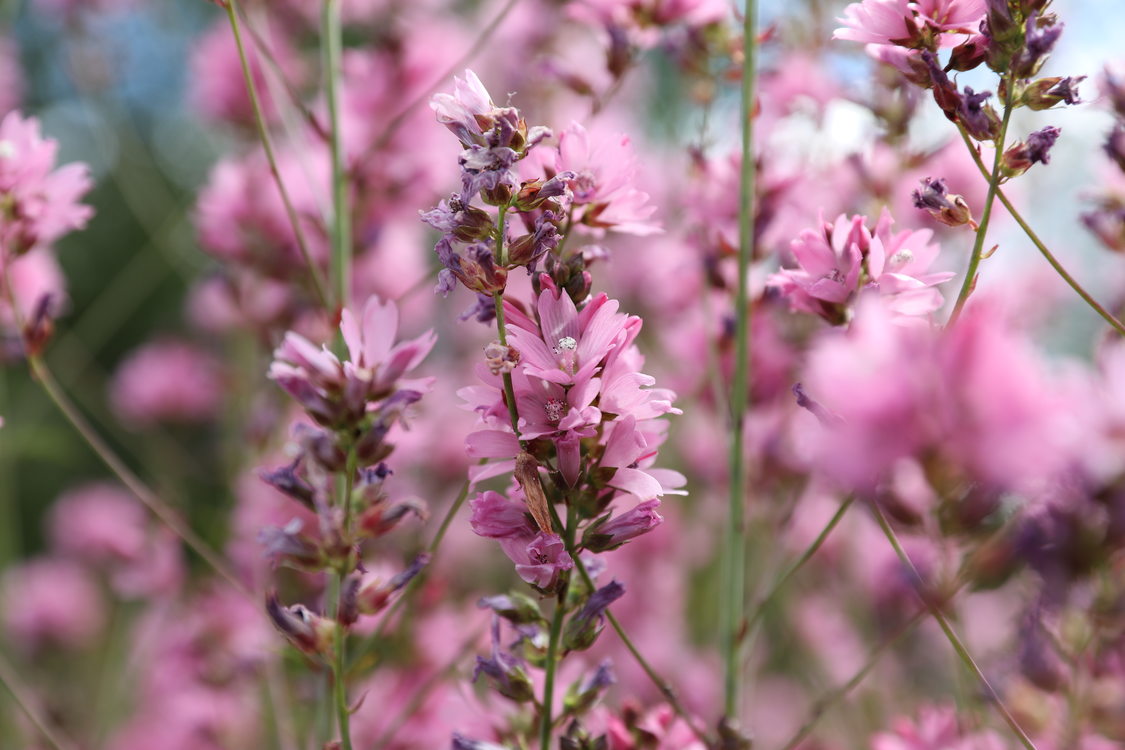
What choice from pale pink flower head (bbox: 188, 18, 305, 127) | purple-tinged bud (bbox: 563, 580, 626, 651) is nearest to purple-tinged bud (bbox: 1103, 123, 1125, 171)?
purple-tinged bud (bbox: 563, 580, 626, 651)

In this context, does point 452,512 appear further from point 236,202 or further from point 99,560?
point 99,560

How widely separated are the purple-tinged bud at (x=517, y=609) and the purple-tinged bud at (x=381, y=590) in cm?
9

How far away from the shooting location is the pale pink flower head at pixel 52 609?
3568 millimetres

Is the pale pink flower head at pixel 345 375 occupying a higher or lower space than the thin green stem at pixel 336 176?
lower

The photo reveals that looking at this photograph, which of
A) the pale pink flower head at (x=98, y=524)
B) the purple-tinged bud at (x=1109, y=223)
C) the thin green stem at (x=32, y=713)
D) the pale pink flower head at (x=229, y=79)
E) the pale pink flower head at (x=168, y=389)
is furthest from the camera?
the pale pink flower head at (x=168, y=389)

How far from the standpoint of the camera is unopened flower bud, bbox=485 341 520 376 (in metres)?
0.94

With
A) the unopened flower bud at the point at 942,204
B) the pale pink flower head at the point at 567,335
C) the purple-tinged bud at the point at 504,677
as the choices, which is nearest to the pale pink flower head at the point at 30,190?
the pale pink flower head at the point at 567,335

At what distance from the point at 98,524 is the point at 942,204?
328 cm

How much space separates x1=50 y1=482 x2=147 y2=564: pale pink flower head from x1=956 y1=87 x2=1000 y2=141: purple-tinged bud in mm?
2720

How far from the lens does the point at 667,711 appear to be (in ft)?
4.16

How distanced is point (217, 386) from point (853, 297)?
9.46 feet

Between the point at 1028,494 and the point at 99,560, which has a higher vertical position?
the point at 1028,494

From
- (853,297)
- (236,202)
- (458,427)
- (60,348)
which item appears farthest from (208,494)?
(853,297)

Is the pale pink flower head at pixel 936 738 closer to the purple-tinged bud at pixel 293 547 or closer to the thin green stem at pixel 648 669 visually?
the thin green stem at pixel 648 669
